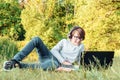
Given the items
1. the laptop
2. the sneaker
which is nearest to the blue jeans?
the sneaker

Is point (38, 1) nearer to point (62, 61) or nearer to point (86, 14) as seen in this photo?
point (86, 14)

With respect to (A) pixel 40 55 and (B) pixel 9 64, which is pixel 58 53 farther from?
(B) pixel 9 64

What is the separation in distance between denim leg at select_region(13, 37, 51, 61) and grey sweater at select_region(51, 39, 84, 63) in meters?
0.15

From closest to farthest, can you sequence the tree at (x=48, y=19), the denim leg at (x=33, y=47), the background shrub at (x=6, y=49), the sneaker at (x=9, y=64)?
the sneaker at (x=9, y=64), the denim leg at (x=33, y=47), the background shrub at (x=6, y=49), the tree at (x=48, y=19)

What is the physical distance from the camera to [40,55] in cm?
764

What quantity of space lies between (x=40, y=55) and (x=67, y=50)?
19.2 inches

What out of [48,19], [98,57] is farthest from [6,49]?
[48,19]

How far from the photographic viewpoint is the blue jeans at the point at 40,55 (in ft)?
22.5

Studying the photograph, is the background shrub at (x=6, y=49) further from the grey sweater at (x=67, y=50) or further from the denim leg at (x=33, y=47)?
the grey sweater at (x=67, y=50)

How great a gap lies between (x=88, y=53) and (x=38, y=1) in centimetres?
3416

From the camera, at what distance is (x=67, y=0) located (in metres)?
42.7

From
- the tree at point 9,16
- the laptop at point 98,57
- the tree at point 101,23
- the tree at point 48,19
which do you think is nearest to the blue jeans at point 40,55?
the laptop at point 98,57

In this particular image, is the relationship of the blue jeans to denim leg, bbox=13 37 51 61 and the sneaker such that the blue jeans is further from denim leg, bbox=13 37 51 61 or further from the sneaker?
the sneaker

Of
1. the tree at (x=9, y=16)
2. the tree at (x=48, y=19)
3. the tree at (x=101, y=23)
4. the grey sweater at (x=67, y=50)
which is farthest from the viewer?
the tree at (x=9, y=16)
